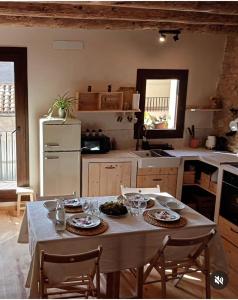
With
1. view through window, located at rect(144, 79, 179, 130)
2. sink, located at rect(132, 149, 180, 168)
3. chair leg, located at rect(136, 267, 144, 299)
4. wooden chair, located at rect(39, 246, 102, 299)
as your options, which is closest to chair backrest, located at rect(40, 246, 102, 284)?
wooden chair, located at rect(39, 246, 102, 299)

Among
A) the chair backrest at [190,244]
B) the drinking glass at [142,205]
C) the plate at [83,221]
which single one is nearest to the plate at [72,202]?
the plate at [83,221]

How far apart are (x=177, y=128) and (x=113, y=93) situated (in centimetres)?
117

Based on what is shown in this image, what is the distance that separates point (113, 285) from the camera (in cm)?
340

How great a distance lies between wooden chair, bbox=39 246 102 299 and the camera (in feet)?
8.94

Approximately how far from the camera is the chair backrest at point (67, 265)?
2.72 m

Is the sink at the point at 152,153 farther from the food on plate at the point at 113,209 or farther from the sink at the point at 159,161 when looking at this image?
the food on plate at the point at 113,209

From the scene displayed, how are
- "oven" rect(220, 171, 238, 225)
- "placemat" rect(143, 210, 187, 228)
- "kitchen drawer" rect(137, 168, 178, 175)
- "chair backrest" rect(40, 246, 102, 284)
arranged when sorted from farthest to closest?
"kitchen drawer" rect(137, 168, 178, 175) → "oven" rect(220, 171, 238, 225) → "placemat" rect(143, 210, 187, 228) → "chair backrest" rect(40, 246, 102, 284)

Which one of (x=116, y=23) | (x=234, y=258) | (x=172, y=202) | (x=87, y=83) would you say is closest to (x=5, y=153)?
(x=87, y=83)

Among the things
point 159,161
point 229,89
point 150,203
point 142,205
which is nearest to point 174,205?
point 150,203

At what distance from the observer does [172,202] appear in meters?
3.72

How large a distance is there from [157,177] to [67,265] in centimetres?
262

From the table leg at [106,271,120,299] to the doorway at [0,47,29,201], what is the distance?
8.45 ft

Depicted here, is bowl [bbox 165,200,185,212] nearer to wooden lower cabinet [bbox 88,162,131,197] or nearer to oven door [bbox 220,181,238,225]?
oven door [bbox 220,181,238,225]

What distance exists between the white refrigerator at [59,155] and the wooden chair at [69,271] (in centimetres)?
211
